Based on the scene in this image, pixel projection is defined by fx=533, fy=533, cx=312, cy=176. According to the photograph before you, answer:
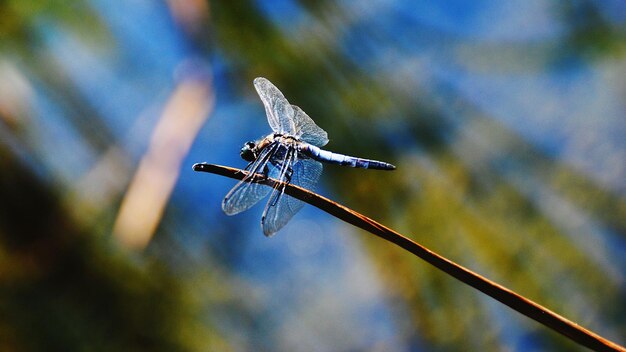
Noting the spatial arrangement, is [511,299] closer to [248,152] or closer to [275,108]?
[248,152]

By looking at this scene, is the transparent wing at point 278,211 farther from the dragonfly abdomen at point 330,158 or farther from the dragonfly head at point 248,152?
the dragonfly abdomen at point 330,158

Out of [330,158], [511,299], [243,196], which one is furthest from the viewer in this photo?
[330,158]

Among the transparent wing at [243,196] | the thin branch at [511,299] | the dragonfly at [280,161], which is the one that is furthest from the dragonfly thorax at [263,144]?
the thin branch at [511,299]

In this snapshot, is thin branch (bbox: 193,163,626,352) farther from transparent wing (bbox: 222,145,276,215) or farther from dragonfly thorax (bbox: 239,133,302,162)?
dragonfly thorax (bbox: 239,133,302,162)

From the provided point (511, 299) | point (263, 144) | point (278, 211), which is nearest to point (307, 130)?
point (263, 144)

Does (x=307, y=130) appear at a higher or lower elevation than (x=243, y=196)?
higher

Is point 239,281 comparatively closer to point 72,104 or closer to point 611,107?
point 72,104

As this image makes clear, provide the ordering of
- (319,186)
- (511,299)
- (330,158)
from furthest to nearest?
(319,186) → (330,158) → (511,299)

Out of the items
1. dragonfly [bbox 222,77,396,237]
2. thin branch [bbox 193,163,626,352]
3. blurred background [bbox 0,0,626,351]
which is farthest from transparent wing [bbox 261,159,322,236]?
blurred background [bbox 0,0,626,351]
